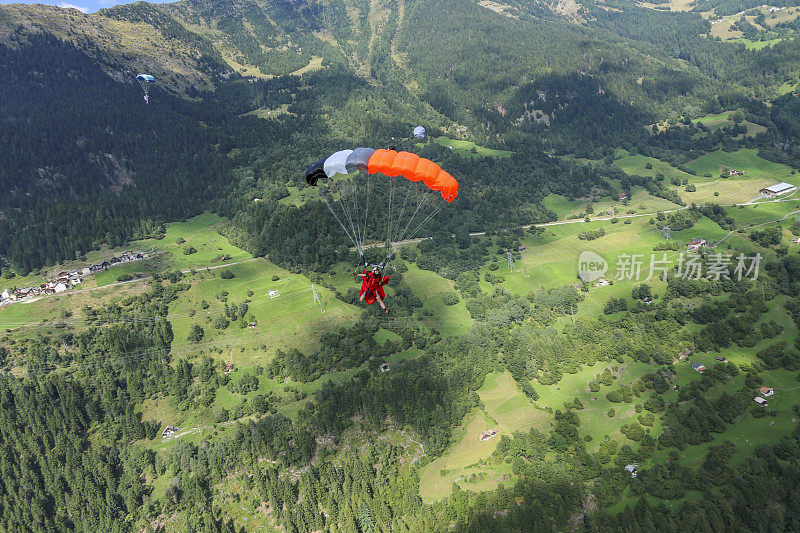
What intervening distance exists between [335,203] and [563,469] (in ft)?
315

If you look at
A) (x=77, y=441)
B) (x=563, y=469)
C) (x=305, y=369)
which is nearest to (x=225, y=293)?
(x=305, y=369)

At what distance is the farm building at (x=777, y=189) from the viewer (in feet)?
469

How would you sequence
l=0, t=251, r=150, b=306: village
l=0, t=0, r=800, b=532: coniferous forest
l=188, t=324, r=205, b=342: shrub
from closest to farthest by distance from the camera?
l=0, t=0, r=800, b=532: coniferous forest
l=188, t=324, r=205, b=342: shrub
l=0, t=251, r=150, b=306: village

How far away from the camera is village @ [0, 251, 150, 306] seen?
346 ft

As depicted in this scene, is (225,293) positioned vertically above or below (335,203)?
below

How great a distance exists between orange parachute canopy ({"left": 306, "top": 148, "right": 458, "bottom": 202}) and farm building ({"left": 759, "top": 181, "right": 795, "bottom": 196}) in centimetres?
13881

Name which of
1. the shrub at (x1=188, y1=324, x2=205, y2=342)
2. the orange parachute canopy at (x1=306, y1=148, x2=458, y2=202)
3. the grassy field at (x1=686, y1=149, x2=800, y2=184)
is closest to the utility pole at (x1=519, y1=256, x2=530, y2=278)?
the orange parachute canopy at (x1=306, y1=148, x2=458, y2=202)

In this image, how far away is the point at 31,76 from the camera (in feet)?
601

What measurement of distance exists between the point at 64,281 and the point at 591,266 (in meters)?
117

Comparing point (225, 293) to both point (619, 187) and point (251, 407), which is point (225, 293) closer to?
point (251, 407)

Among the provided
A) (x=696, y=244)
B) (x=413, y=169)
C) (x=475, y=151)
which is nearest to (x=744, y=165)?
(x=696, y=244)
